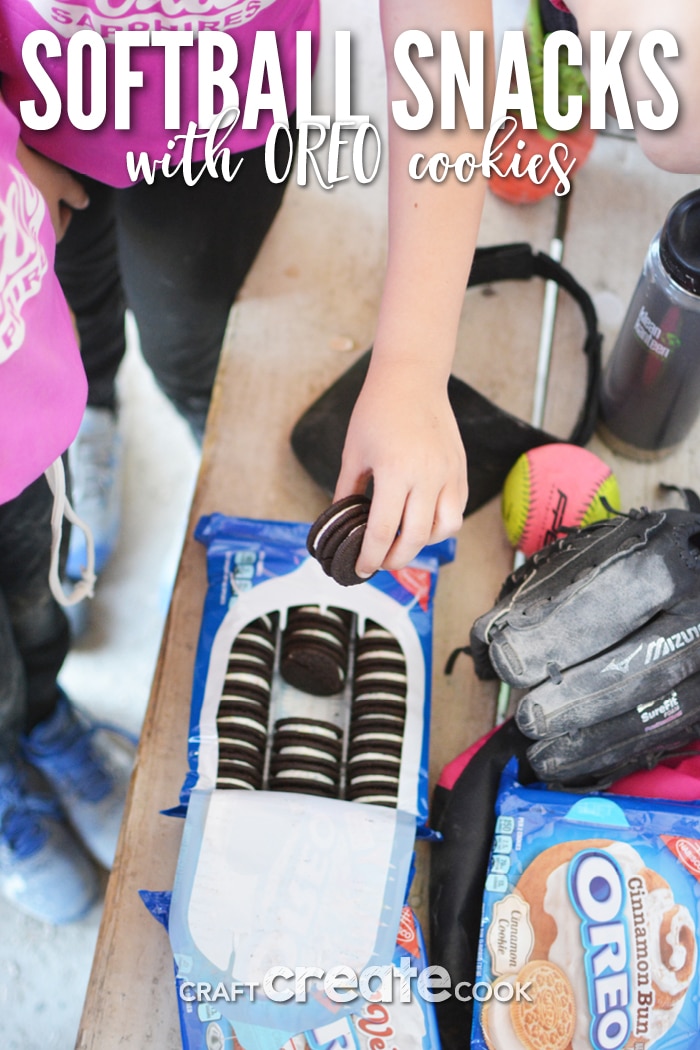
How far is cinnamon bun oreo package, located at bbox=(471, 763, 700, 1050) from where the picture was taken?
69cm

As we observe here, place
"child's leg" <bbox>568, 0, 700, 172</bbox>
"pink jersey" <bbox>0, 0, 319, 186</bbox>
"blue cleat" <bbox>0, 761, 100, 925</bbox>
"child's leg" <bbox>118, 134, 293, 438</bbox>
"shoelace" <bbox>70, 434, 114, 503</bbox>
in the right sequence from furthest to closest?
"shoelace" <bbox>70, 434, 114, 503</bbox> < "blue cleat" <bbox>0, 761, 100, 925</bbox> < "child's leg" <bbox>118, 134, 293, 438</bbox> < "pink jersey" <bbox>0, 0, 319, 186</bbox> < "child's leg" <bbox>568, 0, 700, 172</bbox>

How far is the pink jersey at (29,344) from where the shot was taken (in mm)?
583

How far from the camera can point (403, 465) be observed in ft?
2.08

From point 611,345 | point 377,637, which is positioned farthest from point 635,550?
point 611,345

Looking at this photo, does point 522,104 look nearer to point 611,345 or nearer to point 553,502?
point 611,345

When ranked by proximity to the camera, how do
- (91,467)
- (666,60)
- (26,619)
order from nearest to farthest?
1. (666,60)
2. (26,619)
3. (91,467)

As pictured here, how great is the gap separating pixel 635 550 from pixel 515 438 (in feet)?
0.66

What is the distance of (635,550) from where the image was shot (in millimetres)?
771

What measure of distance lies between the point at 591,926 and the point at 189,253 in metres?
0.71

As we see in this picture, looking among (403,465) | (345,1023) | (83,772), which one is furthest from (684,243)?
(83,772)

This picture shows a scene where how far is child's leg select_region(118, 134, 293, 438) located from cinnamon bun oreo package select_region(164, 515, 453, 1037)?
0.26 metres

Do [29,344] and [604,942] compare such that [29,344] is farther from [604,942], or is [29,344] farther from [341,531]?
[604,942]

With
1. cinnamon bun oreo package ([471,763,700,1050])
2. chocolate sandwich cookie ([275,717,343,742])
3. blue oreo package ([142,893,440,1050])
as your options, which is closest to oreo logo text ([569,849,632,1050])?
cinnamon bun oreo package ([471,763,700,1050])

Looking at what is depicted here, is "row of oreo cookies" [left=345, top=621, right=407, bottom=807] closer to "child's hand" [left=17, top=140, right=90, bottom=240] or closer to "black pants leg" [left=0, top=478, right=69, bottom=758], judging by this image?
"black pants leg" [left=0, top=478, right=69, bottom=758]
